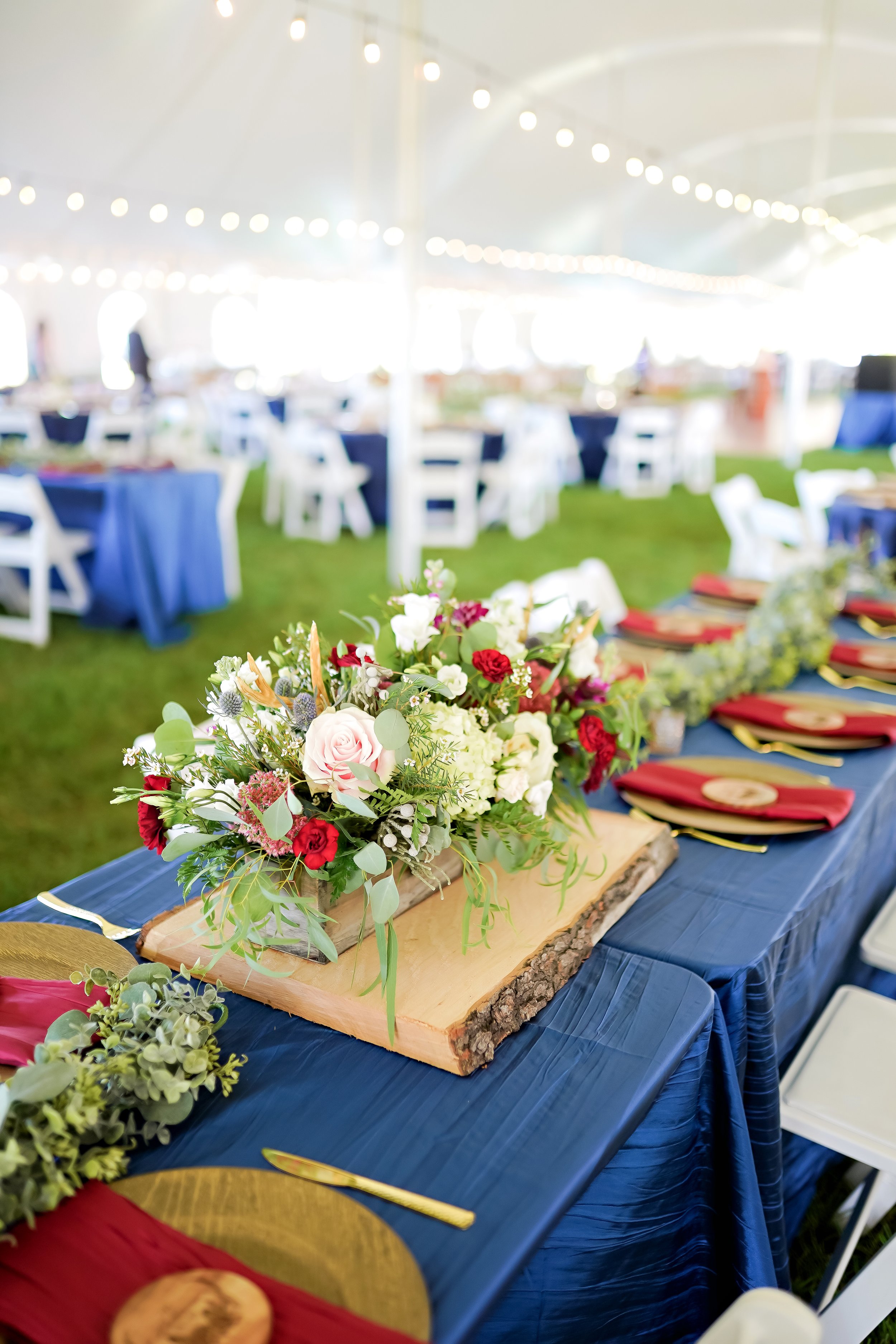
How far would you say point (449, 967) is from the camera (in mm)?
1119

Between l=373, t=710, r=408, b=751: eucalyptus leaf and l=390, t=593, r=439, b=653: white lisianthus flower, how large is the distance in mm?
211

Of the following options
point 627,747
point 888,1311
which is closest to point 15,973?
Result: point 627,747

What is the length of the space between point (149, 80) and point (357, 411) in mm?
6748

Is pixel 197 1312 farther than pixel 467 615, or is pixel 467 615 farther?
pixel 467 615

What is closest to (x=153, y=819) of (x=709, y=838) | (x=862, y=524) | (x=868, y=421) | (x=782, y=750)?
(x=709, y=838)

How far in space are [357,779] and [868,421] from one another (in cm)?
1398

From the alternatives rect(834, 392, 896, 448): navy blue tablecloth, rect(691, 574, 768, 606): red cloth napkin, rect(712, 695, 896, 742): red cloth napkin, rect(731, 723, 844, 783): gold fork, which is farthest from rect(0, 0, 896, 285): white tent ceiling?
rect(731, 723, 844, 783): gold fork

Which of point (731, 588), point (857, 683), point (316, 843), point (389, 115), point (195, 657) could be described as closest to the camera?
point (316, 843)

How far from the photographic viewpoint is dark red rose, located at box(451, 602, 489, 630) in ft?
4.31

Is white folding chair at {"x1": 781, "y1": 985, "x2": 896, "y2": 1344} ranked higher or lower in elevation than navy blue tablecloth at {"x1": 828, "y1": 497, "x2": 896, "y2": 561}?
lower

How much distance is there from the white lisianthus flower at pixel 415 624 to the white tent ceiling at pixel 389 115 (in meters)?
9.67

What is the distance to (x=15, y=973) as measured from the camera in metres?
1.16

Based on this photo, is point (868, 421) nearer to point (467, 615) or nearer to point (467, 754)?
point (467, 615)

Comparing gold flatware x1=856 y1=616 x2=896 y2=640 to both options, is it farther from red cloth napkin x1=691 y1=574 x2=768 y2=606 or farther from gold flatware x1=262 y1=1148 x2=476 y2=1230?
gold flatware x1=262 y1=1148 x2=476 y2=1230
